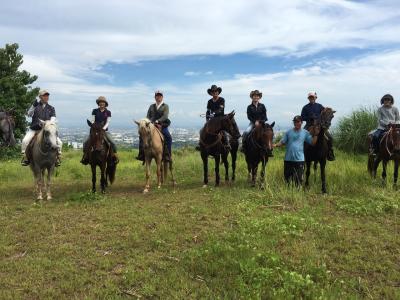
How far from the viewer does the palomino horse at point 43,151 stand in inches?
425

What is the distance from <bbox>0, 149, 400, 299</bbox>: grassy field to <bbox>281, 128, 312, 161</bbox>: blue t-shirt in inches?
33.5

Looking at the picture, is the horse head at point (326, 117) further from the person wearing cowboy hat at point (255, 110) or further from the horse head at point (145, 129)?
the horse head at point (145, 129)

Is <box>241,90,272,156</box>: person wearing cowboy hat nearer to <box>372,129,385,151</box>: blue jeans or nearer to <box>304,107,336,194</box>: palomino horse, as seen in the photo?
<box>304,107,336,194</box>: palomino horse

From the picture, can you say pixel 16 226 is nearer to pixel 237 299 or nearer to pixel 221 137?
pixel 237 299

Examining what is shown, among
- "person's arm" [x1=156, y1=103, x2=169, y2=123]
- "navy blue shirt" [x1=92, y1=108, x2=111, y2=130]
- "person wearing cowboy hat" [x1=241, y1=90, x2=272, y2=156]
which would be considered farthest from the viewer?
"person's arm" [x1=156, y1=103, x2=169, y2=123]

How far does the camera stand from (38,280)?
5.67 meters

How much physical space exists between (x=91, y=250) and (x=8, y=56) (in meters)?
26.8

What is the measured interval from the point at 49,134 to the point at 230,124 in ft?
16.6

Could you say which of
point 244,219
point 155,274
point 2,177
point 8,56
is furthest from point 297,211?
point 8,56

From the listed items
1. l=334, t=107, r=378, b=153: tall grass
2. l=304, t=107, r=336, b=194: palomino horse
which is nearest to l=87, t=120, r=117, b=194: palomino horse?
l=304, t=107, r=336, b=194: palomino horse

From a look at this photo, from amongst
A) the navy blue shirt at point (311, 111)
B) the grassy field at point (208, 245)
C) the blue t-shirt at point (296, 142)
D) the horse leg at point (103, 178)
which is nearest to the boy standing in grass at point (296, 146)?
the blue t-shirt at point (296, 142)

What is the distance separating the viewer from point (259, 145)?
11.8 meters

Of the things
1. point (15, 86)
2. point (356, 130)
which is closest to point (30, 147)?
point (356, 130)

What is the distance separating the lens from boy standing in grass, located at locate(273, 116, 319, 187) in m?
10.7
